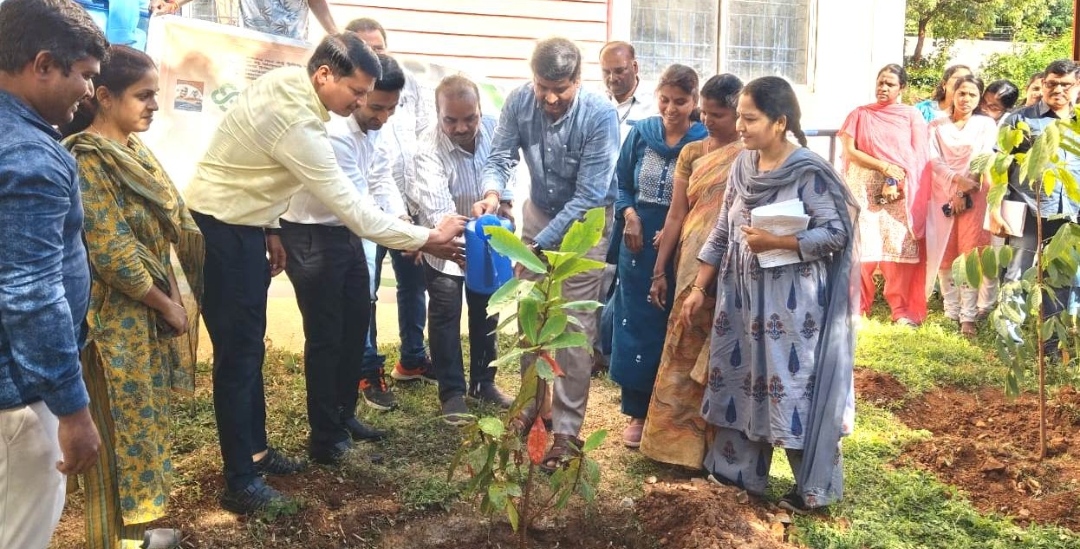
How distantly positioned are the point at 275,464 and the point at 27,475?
1872 millimetres

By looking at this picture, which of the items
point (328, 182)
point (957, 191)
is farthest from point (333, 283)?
point (957, 191)

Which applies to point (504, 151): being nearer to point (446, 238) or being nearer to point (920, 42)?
point (446, 238)

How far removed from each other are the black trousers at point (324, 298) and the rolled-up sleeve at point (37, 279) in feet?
6.34

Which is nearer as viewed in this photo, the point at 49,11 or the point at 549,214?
the point at 49,11

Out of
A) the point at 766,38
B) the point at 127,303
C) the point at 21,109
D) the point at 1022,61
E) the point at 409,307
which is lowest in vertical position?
the point at 409,307

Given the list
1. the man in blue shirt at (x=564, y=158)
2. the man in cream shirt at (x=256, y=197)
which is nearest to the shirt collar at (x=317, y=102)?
the man in cream shirt at (x=256, y=197)

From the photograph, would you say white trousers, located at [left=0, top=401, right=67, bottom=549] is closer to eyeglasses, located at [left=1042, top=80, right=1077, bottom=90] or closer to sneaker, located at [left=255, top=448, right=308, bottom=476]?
sneaker, located at [left=255, top=448, right=308, bottom=476]

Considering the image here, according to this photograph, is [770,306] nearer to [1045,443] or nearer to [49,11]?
[1045,443]

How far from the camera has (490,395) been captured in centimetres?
512

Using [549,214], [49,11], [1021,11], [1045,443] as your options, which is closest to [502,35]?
[549,214]

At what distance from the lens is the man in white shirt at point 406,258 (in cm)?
505

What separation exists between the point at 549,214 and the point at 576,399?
2.86 ft

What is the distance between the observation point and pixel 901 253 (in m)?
7.40

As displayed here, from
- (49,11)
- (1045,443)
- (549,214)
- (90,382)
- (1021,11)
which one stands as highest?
(1021,11)
